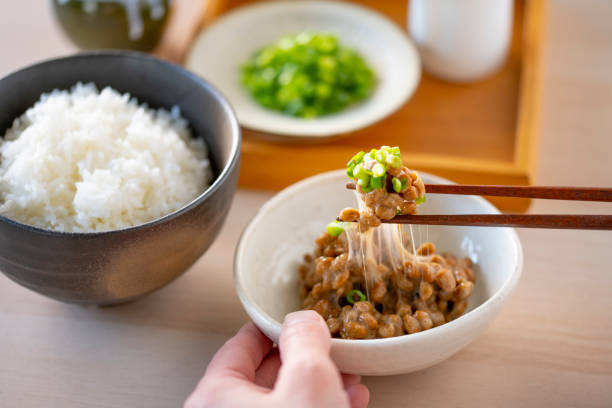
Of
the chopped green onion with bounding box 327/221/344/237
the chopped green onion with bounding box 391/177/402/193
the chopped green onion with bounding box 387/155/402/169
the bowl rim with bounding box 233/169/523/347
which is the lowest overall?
the bowl rim with bounding box 233/169/523/347

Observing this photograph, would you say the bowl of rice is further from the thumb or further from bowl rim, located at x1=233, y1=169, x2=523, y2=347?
the thumb

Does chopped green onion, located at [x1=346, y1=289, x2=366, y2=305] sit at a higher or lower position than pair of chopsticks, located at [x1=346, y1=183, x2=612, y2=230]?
lower

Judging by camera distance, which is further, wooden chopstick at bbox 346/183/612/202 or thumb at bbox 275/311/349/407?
wooden chopstick at bbox 346/183/612/202

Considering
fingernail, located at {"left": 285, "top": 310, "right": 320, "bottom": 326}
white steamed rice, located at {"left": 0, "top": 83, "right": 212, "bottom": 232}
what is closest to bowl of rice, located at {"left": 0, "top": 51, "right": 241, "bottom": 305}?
white steamed rice, located at {"left": 0, "top": 83, "right": 212, "bottom": 232}

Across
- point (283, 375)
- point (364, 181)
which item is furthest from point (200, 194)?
point (283, 375)

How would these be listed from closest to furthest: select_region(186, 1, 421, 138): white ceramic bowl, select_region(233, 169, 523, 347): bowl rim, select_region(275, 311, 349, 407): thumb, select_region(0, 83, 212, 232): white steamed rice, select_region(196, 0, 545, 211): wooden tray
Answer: select_region(275, 311, 349, 407): thumb < select_region(233, 169, 523, 347): bowl rim < select_region(0, 83, 212, 232): white steamed rice < select_region(196, 0, 545, 211): wooden tray < select_region(186, 1, 421, 138): white ceramic bowl

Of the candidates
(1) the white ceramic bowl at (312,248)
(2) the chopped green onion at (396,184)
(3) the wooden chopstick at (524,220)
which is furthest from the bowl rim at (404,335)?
(2) the chopped green onion at (396,184)

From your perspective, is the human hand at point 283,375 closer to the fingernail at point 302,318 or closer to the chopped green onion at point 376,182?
the fingernail at point 302,318

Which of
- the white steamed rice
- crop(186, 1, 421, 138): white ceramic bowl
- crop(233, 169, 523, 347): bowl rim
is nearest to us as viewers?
crop(233, 169, 523, 347): bowl rim
